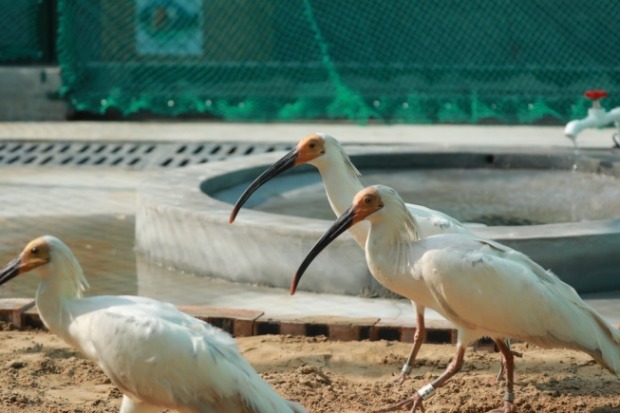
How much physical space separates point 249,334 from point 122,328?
2275 mm

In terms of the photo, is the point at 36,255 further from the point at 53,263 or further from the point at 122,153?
the point at 122,153

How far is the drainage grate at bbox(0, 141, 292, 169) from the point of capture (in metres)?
13.7

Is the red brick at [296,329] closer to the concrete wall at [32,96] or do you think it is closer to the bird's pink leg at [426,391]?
the bird's pink leg at [426,391]

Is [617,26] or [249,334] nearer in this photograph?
[249,334]

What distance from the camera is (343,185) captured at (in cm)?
705

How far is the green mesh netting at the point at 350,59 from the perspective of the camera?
16.3 m

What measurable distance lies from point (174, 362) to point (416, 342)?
2.04 m

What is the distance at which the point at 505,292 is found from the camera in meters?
5.57

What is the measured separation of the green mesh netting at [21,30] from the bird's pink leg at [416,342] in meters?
12.4

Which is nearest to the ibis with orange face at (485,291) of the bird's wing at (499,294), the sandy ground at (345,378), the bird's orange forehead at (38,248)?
the bird's wing at (499,294)

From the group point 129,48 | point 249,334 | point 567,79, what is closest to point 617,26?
point 567,79

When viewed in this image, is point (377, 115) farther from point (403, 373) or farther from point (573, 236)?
point (403, 373)

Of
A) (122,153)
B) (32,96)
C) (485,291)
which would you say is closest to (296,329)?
(485,291)

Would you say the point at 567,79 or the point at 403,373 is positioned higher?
the point at 567,79
